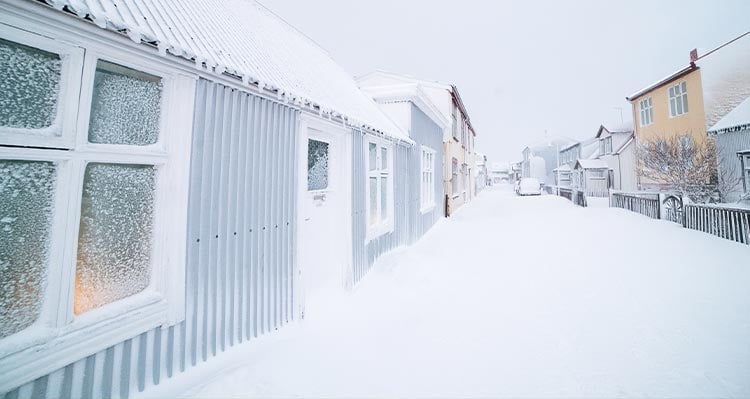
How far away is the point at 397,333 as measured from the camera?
137 inches

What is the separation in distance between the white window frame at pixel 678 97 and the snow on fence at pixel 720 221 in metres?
11.9

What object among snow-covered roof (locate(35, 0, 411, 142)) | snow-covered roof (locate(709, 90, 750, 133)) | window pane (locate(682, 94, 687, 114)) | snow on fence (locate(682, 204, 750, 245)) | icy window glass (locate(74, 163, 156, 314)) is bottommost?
snow on fence (locate(682, 204, 750, 245))

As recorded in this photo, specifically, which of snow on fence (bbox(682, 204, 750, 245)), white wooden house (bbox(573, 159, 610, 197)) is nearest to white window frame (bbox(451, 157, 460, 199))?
snow on fence (bbox(682, 204, 750, 245))

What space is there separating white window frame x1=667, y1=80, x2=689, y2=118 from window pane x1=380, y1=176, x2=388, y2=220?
2056 cm

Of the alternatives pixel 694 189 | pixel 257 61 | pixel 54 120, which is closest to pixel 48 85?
pixel 54 120

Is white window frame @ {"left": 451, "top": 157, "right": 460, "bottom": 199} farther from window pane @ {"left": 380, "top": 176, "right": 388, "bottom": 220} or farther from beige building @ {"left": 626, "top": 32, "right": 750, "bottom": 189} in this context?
beige building @ {"left": 626, "top": 32, "right": 750, "bottom": 189}

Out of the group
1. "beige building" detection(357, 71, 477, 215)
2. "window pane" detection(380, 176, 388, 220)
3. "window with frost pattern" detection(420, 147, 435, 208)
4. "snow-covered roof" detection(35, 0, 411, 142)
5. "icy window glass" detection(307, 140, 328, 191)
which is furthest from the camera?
"beige building" detection(357, 71, 477, 215)

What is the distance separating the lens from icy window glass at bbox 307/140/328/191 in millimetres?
4559

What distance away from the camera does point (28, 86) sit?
178 centimetres

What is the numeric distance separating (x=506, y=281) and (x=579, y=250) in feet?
11.7

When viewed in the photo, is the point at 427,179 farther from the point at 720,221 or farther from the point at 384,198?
the point at 720,221

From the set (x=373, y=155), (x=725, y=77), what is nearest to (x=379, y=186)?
(x=373, y=155)

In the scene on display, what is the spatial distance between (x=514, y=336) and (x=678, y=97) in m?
22.8

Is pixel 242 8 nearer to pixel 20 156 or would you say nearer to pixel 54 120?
pixel 54 120
